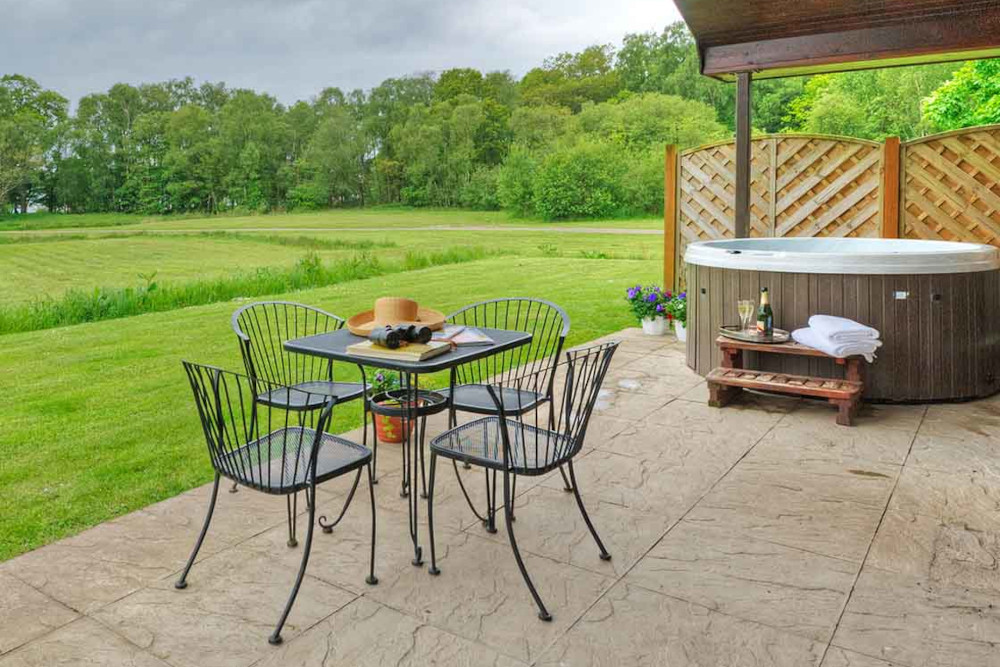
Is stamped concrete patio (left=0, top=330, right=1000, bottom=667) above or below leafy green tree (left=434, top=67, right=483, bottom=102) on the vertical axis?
below

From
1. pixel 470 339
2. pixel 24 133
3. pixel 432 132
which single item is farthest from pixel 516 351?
pixel 432 132

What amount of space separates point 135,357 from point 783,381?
13.4 feet

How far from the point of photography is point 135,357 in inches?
207

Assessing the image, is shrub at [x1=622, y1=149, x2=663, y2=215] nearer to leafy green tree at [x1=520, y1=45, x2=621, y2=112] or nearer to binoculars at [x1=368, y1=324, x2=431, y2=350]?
leafy green tree at [x1=520, y1=45, x2=621, y2=112]

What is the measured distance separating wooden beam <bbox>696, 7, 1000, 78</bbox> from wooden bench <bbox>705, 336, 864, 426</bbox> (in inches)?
79.1

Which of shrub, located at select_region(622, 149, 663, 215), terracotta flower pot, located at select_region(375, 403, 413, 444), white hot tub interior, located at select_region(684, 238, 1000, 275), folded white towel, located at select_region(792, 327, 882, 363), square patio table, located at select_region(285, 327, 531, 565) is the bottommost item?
terracotta flower pot, located at select_region(375, 403, 413, 444)

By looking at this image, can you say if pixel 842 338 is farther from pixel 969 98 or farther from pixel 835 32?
pixel 969 98

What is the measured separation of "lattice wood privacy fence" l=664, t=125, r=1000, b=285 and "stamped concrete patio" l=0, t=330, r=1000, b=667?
2471 mm

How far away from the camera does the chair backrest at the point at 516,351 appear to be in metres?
2.86

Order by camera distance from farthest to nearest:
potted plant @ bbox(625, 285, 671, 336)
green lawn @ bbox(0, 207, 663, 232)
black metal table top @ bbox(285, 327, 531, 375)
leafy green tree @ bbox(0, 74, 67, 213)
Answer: green lawn @ bbox(0, 207, 663, 232) < leafy green tree @ bbox(0, 74, 67, 213) < potted plant @ bbox(625, 285, 671, 336) < black metal table top @ bbox(285, 327, 531, 375)

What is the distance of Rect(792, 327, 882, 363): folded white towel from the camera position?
367cm

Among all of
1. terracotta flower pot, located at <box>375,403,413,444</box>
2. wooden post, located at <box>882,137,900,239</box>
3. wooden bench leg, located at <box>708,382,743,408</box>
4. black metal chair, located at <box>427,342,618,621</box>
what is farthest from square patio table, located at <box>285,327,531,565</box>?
wooden post, located at <box>882,137,900,239</box>

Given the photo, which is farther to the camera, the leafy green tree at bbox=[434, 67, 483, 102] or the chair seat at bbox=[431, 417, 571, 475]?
the leafy green tree at bbox=[434, 67, 483, 102]

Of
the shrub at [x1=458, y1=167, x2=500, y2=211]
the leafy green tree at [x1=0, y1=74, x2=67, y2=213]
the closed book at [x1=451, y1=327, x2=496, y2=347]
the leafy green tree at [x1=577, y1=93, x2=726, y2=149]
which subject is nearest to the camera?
the closed book at [x1=451, y1=327, x2=496, y2=347]
